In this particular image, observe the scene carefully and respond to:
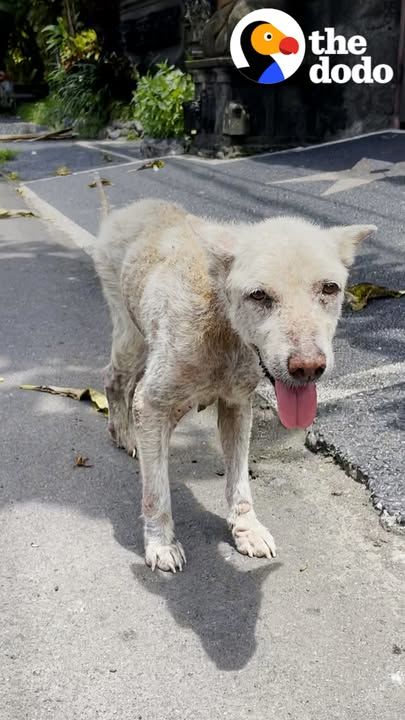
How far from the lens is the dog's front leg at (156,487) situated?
11.0 feet

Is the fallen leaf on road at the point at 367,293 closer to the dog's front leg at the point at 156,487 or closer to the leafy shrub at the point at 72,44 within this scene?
the dog's front leg at the point at 156,487

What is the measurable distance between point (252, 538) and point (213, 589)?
0.31m

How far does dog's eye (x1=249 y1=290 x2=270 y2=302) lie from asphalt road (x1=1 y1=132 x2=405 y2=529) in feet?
4.34

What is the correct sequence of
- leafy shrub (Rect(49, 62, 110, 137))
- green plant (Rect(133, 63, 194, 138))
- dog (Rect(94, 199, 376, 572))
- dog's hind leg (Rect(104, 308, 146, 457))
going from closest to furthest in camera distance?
dog (Rect(94, 199, 376, 572)) < dog's hind leg (Rect(104, 308, 146, 457)) < green plant (Rect(133, 63, 194, 138)) < leafy shrub (Rect(49, 62, 110, 137))

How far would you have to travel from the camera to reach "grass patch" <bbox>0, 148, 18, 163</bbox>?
1645cm

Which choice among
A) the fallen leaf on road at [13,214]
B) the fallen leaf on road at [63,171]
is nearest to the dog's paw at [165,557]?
the fallen leaf on road at [13,214]

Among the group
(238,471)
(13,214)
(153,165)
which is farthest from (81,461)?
(153,165)

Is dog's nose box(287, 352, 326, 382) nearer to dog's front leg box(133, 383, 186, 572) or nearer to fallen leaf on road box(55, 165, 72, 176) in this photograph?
dog's front leg box(133, 383, 186, 572)

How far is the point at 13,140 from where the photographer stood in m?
19.9

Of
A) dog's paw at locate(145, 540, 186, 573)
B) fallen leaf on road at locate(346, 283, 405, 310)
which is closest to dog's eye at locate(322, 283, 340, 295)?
dog's paw at locate(145, 540, 186, 573)

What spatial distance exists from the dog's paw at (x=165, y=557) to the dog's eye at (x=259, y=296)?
1.22 metres

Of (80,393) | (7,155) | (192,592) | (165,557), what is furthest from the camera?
(7,155)

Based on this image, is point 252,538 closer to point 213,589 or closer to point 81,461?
point 213,589

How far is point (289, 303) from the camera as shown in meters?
2.69
